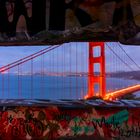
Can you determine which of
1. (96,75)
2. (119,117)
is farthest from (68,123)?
(96,75)

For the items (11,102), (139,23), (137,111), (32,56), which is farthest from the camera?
(32,56)

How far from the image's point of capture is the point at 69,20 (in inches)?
226

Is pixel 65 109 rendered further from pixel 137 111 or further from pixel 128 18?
pixel 128 18

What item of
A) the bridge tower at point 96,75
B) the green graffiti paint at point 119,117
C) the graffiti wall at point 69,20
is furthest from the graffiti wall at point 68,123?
the bridge tower at point 96,75

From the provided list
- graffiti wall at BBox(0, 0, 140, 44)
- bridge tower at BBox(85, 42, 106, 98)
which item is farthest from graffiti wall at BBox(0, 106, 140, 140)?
bridge tower at BBox(85, 42, 106, 98)

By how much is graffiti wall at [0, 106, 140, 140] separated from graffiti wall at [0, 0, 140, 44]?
1.09 metres

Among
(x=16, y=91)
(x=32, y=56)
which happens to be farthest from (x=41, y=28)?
(x=32, y=56)

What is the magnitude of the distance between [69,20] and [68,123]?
1529 millimetres

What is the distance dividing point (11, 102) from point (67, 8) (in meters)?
1.85

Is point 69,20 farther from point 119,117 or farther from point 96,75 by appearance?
point 96,75

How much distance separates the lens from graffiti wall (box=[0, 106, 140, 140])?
623cm

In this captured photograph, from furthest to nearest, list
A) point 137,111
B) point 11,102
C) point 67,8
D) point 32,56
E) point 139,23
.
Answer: point 32,56 → point 11,102 → point 137,111 → point 67,8 → point 139,23

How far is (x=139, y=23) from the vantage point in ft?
17.8

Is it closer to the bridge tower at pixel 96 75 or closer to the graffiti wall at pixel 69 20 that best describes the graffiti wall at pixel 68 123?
the graffiti wall at pixel 69 20
